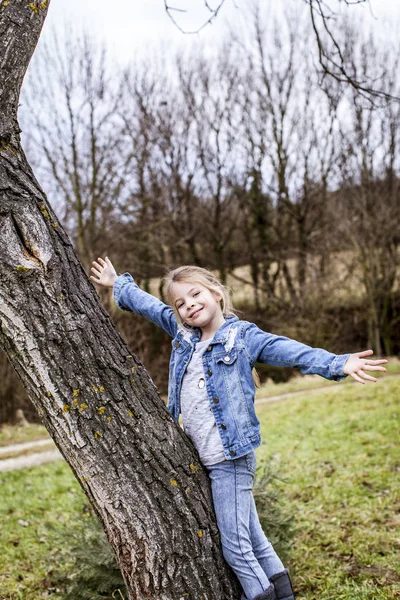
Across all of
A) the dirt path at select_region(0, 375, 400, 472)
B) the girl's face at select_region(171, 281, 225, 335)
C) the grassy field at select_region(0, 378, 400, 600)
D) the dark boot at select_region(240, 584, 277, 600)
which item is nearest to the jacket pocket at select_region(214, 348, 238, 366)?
the girl's face at select_region(171, 281, 225, 335)

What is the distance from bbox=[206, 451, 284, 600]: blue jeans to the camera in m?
2.55

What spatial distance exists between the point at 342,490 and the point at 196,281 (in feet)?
10.5

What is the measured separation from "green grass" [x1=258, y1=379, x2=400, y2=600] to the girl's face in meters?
1.72

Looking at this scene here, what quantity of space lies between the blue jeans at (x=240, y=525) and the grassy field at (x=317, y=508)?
823 mm

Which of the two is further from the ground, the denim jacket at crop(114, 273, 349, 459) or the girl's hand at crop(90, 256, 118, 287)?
the girl's hand at crop(90, 256, 118, 287)

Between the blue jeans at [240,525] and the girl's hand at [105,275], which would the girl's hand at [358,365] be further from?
the girl's hand at [105,275]

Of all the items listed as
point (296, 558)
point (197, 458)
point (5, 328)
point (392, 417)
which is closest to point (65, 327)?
point (5, 328)

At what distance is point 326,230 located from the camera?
2111 centimetres

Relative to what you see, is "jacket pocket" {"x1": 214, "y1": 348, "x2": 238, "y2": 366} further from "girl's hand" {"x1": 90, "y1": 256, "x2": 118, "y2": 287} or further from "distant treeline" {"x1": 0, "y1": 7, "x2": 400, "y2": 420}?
"distant treeline" {"x1": 0, "y1": 7, "x2": 400, "y2": 420}

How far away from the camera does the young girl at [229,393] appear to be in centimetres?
255

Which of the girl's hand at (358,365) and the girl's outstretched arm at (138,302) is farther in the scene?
the girl's outstretched arm at (138,302)

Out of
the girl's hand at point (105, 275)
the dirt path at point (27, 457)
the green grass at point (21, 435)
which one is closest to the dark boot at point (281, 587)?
the girl's hand at point (105, 275)

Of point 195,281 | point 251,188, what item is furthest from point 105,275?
point 251,188

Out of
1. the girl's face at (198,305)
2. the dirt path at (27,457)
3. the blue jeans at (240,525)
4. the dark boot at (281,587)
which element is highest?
the girl's face at (198,305)
